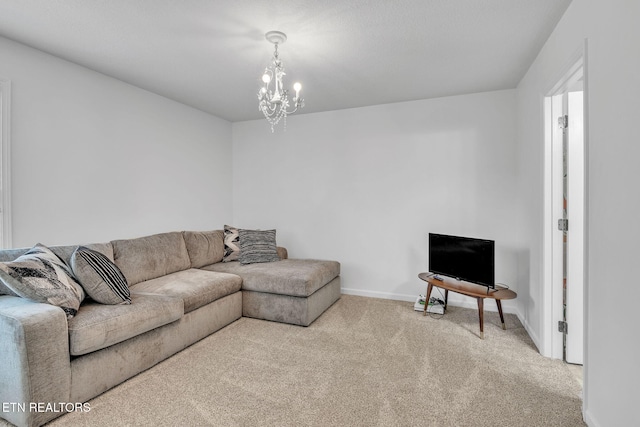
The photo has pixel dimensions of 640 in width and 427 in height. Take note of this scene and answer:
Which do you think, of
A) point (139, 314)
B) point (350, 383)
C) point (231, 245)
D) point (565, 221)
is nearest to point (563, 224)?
point (565, 221)

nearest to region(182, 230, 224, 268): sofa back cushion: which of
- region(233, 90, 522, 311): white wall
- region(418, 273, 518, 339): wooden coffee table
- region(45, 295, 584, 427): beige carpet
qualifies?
region(233, 90, 522, 311): white wall

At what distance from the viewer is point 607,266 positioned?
5.03 feet

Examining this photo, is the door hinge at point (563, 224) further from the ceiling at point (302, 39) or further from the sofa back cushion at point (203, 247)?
the sofa back cushion at point (203, 247)

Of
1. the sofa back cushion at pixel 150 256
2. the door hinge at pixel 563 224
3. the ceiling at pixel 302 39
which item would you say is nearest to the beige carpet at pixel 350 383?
the sofa back cushion at pixel 150 256

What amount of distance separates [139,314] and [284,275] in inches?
55.3

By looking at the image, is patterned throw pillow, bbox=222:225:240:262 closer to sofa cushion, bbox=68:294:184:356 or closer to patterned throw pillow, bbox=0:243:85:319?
sofa cushion, bbox=68:294:184:356

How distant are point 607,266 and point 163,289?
3103 millimetres

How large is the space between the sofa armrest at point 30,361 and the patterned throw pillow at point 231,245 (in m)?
2.24

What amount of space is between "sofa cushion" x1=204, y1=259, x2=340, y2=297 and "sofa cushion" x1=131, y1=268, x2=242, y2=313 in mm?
174

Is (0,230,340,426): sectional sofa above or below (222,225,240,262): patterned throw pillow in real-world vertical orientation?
A: below

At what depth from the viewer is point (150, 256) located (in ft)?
10.4

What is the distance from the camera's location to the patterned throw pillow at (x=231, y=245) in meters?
4.00

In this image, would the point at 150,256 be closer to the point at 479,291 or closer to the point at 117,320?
the point at 117,320

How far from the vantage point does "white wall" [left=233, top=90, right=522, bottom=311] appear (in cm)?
360
